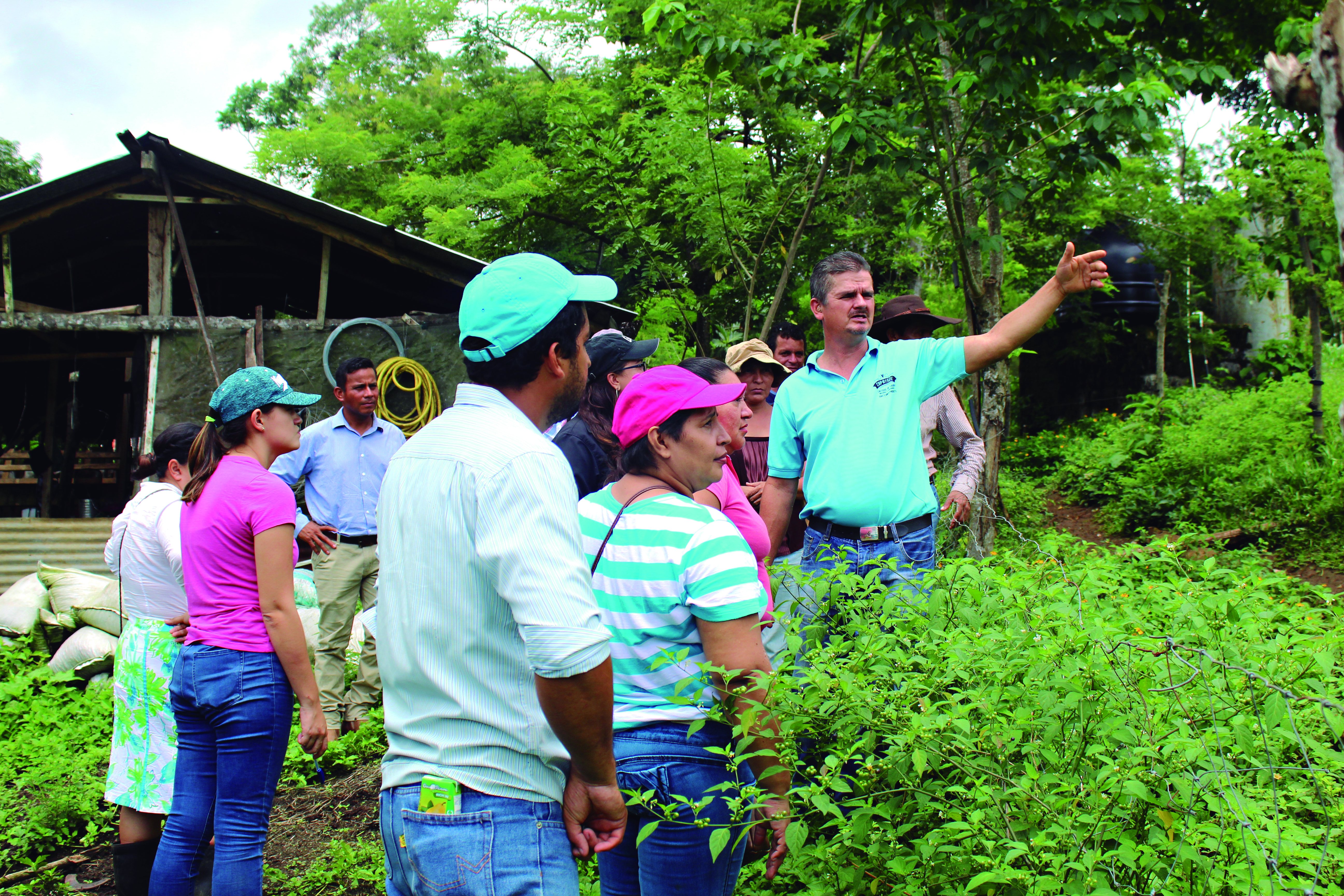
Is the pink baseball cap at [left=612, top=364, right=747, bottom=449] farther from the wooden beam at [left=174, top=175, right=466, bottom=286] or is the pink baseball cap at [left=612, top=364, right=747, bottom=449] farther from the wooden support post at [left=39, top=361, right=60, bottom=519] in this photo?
the wooden support post at [left=39, top=361, right=60, bottom=519]

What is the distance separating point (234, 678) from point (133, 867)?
1.16m

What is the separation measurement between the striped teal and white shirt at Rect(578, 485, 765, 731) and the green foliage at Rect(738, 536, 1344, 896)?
0.24 m

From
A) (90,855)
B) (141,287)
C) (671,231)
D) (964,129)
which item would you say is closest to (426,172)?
(141,287)

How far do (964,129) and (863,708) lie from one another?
5.73 metres

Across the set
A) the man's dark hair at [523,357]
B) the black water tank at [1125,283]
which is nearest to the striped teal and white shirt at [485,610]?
the man's dark hair at [523,357]

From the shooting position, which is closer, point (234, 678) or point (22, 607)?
point (234, 678)

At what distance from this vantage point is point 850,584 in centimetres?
269

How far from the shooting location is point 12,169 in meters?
21.3

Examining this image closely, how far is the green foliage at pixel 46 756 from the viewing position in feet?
14.8

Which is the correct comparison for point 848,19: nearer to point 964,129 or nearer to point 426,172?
point 964,129

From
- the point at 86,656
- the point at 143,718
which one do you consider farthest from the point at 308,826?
the point at 86,656

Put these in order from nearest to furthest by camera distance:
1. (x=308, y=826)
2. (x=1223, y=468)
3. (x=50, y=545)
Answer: (x=308, y=826) < (x=50, y=545) < (x=1223, y=468)

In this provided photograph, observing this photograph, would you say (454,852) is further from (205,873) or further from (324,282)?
(324,282)

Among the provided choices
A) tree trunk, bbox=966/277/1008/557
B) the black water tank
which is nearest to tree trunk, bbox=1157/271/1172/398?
the black water tank
